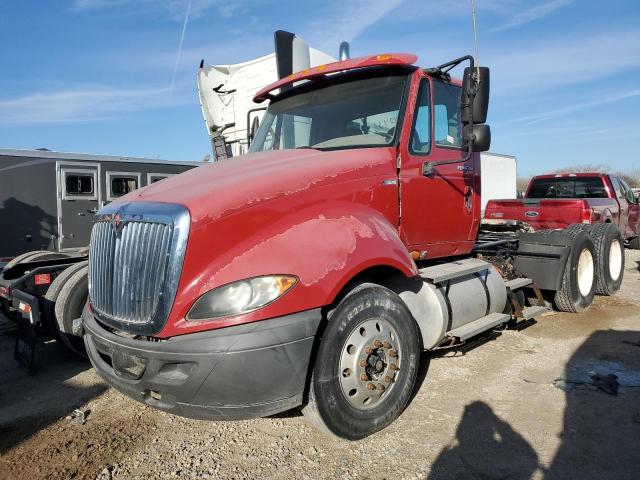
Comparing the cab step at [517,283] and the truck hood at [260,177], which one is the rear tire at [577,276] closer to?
the cab step at [517,283]

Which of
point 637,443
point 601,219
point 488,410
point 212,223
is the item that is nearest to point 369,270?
point 212,223

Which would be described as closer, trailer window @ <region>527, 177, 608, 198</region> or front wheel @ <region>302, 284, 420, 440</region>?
front wheel @ <region>302, 284, 420, 440</region>

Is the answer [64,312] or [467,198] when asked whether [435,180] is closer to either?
[467,198]

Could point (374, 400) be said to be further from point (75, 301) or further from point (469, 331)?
point (75, 301)

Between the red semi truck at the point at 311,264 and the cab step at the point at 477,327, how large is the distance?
0.02m

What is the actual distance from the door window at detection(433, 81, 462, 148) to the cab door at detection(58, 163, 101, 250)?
7825 mm

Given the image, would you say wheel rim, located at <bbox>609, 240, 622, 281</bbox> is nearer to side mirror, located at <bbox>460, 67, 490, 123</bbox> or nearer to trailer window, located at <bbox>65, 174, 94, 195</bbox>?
side mirror, located at <bbox>460, 67, 490, 123</bbox>

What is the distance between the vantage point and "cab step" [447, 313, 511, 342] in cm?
419

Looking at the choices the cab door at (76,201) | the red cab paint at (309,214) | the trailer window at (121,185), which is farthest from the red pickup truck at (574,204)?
the cab door at (76,201)

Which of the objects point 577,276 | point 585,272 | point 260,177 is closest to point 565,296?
point 577,276

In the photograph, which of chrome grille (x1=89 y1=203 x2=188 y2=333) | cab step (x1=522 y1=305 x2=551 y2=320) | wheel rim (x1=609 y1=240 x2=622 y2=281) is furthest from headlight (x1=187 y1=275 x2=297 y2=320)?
wheel rim (x1=609 y1=240 x2=622 y2=281)

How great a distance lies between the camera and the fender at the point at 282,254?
2.79 m

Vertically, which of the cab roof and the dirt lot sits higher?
the cab roof

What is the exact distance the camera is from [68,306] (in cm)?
491
